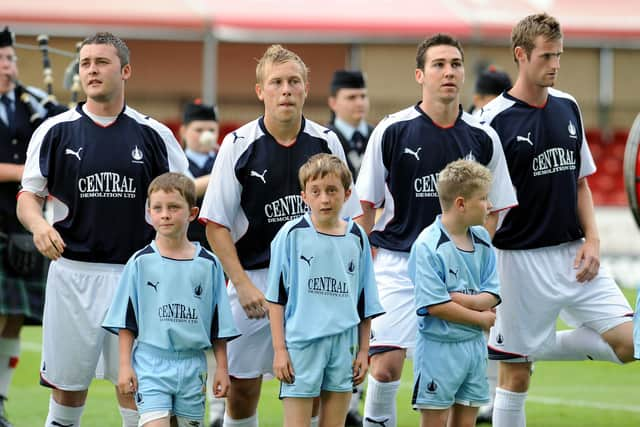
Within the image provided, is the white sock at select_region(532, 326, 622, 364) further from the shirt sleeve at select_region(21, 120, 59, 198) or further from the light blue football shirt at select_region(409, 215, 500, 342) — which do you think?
the shirt sleeve at select_region(21, 120, 59, 198)

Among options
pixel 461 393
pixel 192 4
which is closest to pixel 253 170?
pixel 461 393

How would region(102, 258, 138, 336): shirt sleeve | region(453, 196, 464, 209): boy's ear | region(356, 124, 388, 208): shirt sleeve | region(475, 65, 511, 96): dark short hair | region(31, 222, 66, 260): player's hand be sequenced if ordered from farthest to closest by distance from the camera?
region(475, 65, 511, 96): dark short hair
region(356, 124, 388, 208): shirt sleeve
region(453, 196, 464, 209): boy's ear
region(31, 222, 66, 260): player's hand
region(102, 258, 138, 336): shirt sleeve

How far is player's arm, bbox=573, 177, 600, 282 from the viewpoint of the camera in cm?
→ 611

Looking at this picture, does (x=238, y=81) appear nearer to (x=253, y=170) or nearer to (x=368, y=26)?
(x=368, y=26)

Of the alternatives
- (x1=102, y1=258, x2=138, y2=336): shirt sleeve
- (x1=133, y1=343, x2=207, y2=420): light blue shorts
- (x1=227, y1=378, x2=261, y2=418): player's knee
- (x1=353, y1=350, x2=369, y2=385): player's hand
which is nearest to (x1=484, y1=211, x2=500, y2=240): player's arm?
(x1=353, y1=350, x2=369, y2=385): player's hand

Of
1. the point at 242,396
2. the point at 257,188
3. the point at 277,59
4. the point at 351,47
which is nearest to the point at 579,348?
the point at 242,396

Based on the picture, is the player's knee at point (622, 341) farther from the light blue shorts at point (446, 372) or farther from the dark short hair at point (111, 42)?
the dark short hair at point (111, 42)

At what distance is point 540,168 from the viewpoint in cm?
612

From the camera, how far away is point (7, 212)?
7.71 meters

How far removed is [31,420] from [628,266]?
1121 centimetres

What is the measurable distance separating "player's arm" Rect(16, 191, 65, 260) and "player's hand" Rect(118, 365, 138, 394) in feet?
1.97

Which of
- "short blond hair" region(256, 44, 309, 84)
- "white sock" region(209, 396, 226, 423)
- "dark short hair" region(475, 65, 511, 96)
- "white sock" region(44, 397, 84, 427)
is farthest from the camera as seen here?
"dark short hair" region(475, 65, 511, 96)

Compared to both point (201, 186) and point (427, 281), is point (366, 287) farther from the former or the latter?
point (201, 186)

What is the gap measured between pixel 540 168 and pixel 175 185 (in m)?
1.98
